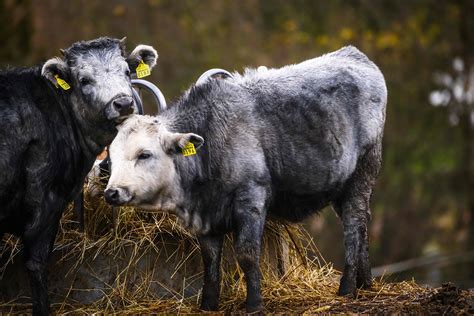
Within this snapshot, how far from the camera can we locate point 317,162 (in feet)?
26.2

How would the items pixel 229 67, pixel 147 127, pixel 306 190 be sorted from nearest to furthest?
1. pixel 147 127
2. pixel 306 190
3. pixel 229 67

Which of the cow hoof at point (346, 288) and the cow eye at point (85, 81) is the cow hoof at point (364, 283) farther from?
the cow eye at point (85, 81)

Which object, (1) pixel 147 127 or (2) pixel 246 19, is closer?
(1) pixel 147 127

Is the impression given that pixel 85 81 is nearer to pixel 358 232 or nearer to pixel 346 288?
pixel 358 232

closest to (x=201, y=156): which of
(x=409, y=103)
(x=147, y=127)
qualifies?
(x=147, y=127)

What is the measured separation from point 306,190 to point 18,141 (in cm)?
233

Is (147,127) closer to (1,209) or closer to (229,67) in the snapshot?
(1,209)

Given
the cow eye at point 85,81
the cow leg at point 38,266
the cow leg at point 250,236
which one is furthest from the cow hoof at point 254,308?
the cow eye at point 85,81

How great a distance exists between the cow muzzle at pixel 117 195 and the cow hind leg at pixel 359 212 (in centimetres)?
213

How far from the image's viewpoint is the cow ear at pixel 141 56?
8.47 m

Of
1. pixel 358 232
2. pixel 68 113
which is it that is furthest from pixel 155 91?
pixel 358 232

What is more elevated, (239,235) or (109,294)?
(239,235)

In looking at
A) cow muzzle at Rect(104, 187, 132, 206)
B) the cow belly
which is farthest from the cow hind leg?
cow muzzle at Rect(104, 187, 132, 206)

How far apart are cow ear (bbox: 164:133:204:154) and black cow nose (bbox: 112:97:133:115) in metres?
0.52
